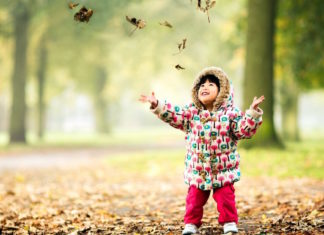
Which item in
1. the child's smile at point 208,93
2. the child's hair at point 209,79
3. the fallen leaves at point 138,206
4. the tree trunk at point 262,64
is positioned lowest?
the fallen leaves at point 138,206

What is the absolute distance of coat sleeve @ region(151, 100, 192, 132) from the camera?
14.0ft

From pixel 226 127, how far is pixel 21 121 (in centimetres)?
2162

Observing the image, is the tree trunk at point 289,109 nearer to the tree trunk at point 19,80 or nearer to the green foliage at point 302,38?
the green foliage at point 302,38

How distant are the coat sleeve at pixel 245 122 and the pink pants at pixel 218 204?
496 mm

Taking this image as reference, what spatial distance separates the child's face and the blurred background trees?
9.33 meters

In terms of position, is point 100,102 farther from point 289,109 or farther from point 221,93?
point 221,93

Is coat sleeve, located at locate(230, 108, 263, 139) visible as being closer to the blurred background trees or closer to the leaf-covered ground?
the leaf-covered ground

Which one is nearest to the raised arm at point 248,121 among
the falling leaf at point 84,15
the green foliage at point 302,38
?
the falling leaf at point 84,15

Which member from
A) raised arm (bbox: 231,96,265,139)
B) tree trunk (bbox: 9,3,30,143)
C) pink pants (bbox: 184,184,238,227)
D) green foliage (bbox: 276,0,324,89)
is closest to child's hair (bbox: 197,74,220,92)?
raised arm (bbox: 231,96,265,139)

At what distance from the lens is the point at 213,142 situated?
13.8 ft

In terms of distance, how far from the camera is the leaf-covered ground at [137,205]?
4.64 meters

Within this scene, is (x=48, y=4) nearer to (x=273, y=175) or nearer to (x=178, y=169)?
(x=178, y=169)

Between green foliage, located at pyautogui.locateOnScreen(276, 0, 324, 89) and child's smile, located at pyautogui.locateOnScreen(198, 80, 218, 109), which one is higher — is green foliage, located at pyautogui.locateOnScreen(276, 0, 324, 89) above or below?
above

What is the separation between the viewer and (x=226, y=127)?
4.20 metres
